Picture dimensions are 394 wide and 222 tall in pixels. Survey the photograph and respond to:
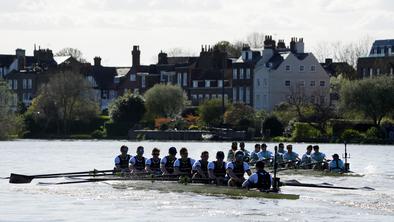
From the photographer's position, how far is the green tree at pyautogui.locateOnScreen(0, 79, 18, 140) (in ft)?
323

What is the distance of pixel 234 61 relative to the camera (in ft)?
391

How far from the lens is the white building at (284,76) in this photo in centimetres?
11394

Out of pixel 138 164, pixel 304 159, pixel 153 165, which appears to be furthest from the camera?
pixel 304 159

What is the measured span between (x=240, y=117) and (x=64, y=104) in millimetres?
18100

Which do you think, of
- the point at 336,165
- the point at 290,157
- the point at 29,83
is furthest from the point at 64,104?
the point at 336,165

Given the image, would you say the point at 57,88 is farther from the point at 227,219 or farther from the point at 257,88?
the point at 227,219

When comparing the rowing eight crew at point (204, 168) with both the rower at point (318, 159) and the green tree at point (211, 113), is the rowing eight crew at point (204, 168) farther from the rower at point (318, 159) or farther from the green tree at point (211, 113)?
the green tree at point (211, 113)

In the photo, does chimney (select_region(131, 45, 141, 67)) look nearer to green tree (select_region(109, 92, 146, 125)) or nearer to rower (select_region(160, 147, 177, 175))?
green tree (select_region(109, 92, 146, 125))

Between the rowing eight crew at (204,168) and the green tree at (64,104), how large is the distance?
7019 centimetres

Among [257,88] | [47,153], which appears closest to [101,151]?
[47,153]

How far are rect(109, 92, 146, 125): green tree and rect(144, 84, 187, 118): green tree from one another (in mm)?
1840

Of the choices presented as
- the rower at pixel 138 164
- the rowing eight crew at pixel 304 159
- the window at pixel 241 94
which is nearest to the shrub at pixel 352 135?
the window at pixel 241 94

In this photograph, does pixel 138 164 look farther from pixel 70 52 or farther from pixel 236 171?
pixel 70 52

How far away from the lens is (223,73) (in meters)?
119
